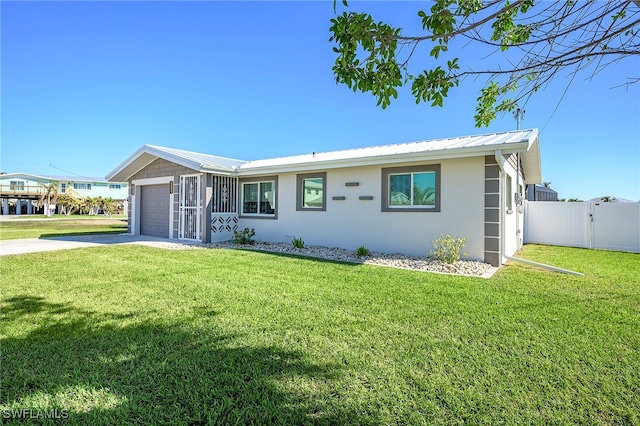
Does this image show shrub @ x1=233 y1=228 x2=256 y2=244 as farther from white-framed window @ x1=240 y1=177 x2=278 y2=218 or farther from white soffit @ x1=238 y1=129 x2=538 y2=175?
white soffit @ x1=238 y1=129 x2=538 y2=175

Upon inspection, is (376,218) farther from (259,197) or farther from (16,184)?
(16,184)

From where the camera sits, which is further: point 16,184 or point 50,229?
point 16,184

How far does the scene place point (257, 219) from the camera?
41.0ft

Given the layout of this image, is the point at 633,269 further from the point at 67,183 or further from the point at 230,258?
the point at 67,183

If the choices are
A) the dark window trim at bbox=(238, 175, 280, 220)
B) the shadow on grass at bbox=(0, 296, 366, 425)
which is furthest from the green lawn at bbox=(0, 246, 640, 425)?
the dark window trim at bbox=(238, 175, 280, 220)

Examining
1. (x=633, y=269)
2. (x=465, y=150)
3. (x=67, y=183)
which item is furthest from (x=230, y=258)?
(x=67, y=183)

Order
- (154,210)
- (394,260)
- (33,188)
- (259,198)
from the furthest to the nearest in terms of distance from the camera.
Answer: (33,188), (154,210), (259,198), (394,260)

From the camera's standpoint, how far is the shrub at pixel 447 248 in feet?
24.8

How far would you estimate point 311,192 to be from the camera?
36.6 ft

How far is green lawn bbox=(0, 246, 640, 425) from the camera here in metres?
2.20

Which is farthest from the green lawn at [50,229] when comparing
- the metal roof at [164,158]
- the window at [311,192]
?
the window at [311,192]

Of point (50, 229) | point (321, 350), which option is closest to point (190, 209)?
point (321, 350)

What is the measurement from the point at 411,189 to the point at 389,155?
1.24 m

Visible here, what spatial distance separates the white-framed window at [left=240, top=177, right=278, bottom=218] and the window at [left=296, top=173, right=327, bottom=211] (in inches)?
48.0
